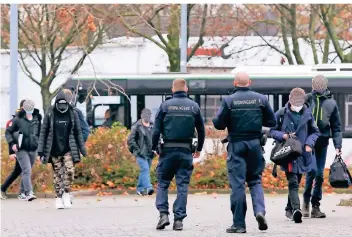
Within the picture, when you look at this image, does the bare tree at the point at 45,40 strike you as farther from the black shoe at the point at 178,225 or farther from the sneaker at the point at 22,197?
the black shoe at the point at 178,225

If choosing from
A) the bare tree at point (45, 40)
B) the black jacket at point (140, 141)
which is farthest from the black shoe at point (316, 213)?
the bare tree at point (45, 40)

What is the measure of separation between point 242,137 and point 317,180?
2557 millimetres

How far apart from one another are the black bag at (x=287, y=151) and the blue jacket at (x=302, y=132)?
0.29 feet

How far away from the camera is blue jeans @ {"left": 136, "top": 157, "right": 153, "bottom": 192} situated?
821 inches

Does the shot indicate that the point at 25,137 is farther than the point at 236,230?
Yes

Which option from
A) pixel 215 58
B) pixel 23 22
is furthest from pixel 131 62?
pixel 23 22

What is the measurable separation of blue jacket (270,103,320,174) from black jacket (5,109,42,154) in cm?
642

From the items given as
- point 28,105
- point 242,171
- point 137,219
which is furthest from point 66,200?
point 242,171

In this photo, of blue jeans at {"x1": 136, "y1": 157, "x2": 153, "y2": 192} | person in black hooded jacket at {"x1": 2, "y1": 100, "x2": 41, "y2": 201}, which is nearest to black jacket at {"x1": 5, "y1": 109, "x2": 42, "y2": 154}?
person in black hooded jacket at {"x1": 2, "y1": 100, "x2": 41, "y2": 201}

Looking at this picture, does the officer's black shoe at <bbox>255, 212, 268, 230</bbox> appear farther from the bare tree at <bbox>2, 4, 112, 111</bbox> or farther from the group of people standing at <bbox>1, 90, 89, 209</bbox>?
the bare tree at <bbox>2, 4, 112, 111</bbox>

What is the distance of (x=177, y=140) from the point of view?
42.1 feet

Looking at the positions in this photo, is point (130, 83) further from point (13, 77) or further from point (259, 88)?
point (13, 77)

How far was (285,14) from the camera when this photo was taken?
34688mm

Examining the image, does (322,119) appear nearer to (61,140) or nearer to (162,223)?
(162,223)
